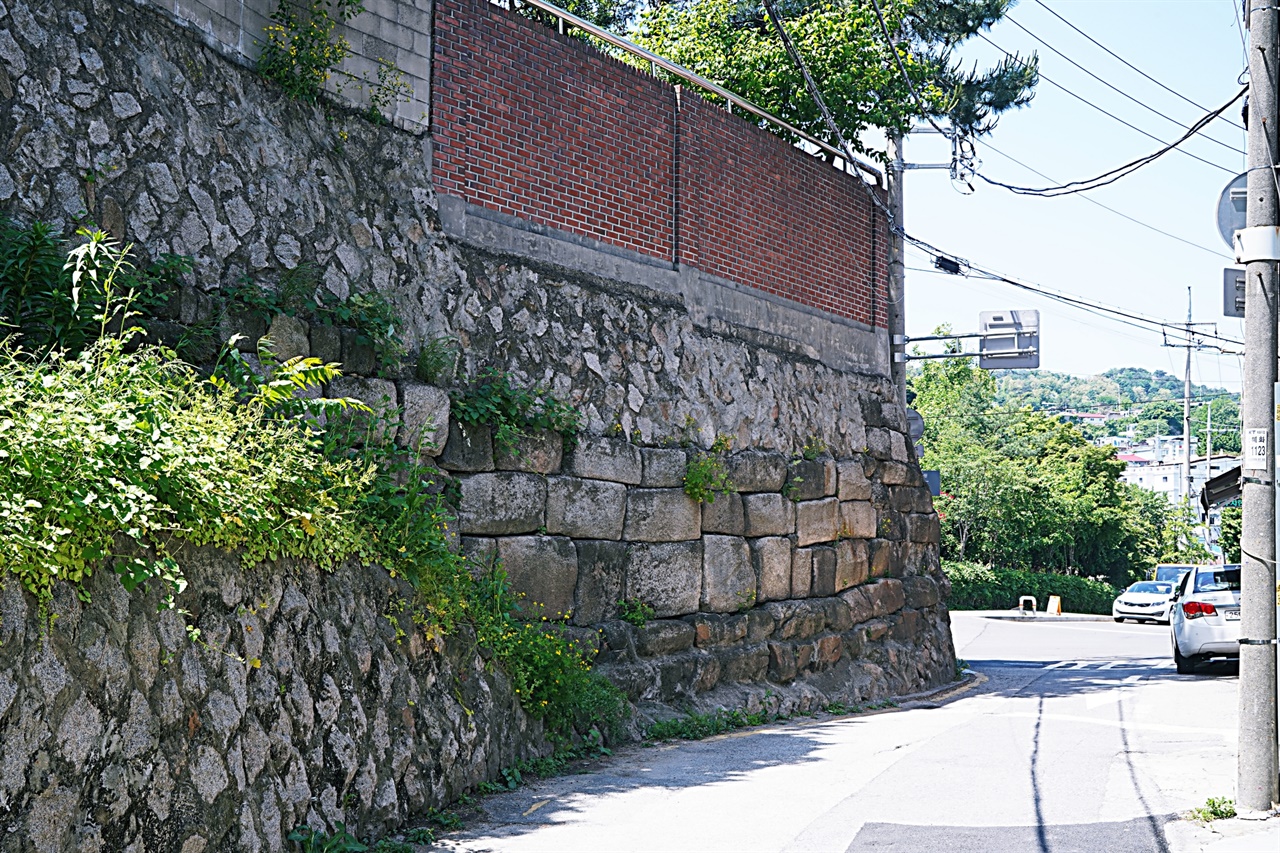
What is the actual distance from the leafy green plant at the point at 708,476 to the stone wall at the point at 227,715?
13.3 feet

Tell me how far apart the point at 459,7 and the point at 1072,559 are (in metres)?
45.0

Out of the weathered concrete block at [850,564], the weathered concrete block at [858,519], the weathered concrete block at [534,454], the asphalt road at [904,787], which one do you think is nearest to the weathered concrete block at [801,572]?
the weathered concrete block at [850,564]

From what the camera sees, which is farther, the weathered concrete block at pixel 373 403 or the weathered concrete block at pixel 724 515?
the weathered concrete block at pixel 724 515

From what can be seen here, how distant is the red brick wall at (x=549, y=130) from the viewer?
10273 mm

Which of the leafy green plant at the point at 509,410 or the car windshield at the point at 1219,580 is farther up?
the leafy green plant at the point at 509,410

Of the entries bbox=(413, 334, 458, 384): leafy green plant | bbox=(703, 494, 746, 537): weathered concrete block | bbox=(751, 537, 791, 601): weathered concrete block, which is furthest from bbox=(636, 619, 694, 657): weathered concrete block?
bbox=(413, 334, 458, 384): leafy green plant

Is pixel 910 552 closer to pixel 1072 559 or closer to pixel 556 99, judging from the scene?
pixel 556 99

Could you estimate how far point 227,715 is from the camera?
18.3 feet

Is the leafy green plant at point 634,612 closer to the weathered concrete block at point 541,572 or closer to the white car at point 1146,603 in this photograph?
the weathered concrete block at point 541,572

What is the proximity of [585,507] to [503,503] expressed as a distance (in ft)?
3.35

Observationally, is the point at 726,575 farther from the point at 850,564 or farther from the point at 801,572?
the point at 850,564

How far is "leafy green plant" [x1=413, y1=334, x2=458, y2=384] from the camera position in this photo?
8844 mm

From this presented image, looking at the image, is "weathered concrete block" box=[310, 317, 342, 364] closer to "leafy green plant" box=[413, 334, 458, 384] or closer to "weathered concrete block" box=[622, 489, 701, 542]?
"leafy green plant" box=[413, 334, 458, 384]

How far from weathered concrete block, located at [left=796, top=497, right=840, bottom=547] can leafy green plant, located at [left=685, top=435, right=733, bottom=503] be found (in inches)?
61.4
